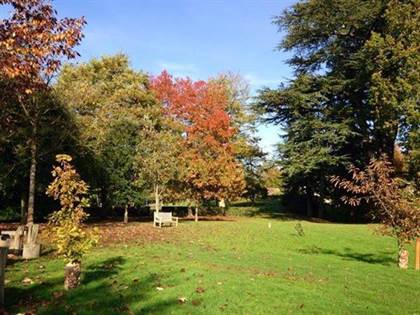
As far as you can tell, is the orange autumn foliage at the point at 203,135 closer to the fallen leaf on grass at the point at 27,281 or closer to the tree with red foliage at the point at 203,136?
the tree with red foliage at the point at 203,136

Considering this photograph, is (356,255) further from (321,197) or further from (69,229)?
(321,197)

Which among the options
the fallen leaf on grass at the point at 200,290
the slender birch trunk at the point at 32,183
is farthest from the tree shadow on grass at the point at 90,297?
the slender birch trunk at the point at 32,183

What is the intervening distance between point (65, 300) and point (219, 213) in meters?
35.6

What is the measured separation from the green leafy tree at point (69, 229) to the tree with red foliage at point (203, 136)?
73.9 feet

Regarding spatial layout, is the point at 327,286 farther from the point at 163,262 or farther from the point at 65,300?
the point at 65,300

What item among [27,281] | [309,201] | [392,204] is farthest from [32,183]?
[309,201]

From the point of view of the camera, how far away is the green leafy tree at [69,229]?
8219 mm

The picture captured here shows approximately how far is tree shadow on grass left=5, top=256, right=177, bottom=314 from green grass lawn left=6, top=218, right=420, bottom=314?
2cm

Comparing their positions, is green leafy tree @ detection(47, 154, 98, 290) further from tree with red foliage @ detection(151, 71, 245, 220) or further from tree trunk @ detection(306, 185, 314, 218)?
tree trunk @ detection(306, 185, 314, 218)

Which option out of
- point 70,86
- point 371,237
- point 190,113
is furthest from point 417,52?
point 70,86

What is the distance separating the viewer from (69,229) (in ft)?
27.2

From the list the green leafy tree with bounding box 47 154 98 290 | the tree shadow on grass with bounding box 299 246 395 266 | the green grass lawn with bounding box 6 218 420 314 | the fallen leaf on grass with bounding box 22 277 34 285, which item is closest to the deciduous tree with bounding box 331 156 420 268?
the green grass lawn with bounding box 6 218 420 314

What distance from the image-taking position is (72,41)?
9.54 metres

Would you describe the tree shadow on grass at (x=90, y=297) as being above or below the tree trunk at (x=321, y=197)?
below
